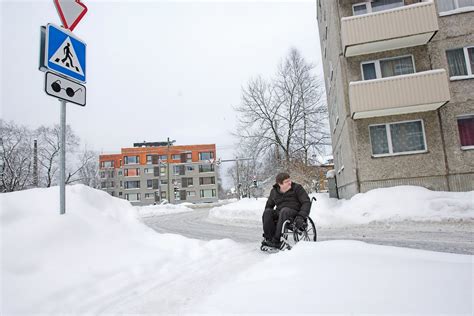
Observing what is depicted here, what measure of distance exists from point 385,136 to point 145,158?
201ft

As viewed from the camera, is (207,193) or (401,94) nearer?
(401,94)

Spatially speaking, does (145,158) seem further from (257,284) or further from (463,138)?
(257,284)

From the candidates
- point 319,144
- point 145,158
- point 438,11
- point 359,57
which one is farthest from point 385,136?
point 145,158

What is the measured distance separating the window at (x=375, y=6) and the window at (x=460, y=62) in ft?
10.6

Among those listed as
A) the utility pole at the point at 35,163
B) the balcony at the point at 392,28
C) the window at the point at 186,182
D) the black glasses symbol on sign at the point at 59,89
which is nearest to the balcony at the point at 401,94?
the balcony at the point at 392,28

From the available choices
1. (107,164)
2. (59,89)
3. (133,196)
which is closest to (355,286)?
(59,89)

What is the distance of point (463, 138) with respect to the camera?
11.9 metres

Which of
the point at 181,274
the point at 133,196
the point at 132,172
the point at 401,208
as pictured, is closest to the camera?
the point at 181,274

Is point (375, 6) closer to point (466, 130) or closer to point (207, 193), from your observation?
point (466, 130)

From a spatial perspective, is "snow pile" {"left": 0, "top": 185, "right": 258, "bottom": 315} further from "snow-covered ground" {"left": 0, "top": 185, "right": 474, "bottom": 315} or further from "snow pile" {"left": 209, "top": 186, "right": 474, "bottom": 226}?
"snow pile" {"left": 209, "top": 186, "right": 474, "bottom": 226}

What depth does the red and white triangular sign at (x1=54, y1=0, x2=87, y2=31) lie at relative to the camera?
375 cm

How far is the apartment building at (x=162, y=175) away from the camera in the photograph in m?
64.5

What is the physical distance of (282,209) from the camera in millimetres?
4578

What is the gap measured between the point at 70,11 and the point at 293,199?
14.1ft
